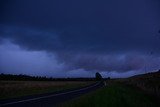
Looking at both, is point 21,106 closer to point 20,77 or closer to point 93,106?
point 93,106

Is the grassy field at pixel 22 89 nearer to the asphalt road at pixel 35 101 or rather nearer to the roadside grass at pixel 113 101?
the asphalt road at pixel 35 101

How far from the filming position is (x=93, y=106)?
20734mm

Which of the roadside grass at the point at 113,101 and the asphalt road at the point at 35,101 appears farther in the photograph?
the roadside grass at the point at 113,101

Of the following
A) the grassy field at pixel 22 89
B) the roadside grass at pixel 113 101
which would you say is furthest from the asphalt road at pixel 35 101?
the grassy field at pixel 22 89

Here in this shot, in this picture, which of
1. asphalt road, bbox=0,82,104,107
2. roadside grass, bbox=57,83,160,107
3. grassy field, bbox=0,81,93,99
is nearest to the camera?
asphalt road, bbox=0,82,104,107

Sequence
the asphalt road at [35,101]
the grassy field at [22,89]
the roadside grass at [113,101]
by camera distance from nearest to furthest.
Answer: the asphalt road at [35,101] < the roadside grass at [113,101] < the grassy field at [22,89]

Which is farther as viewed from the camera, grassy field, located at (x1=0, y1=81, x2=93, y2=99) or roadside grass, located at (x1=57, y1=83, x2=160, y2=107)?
grassy field, located at (x1=0, y1=81, x2=93, y2=99)

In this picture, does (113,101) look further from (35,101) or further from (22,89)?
(22,89)

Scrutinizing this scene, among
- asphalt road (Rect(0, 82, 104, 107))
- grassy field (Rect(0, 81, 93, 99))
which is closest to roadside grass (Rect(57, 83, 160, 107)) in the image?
asphalt road (Rect(0, 82, 104, 107))

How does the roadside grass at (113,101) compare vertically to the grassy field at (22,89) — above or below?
below

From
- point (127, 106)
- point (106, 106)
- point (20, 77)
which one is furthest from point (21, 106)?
point (20, 77)

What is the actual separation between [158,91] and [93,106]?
10059 mm

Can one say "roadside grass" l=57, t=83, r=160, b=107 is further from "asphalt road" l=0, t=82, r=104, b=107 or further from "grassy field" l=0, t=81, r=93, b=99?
"grassy field" l=0, t=81, r=93, b=99

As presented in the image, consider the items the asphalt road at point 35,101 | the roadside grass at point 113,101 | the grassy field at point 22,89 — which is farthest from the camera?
the grassy field at point 22,89
